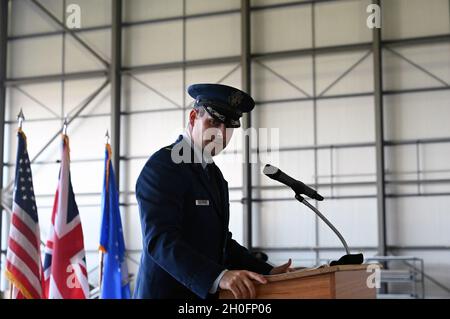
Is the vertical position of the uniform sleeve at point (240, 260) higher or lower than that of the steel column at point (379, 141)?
lower

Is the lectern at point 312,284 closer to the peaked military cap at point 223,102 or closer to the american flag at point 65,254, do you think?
the peaked military cap at point 223,102

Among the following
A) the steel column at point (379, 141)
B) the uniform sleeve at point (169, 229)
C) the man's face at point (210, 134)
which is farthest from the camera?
the steel column at point (379, 141)

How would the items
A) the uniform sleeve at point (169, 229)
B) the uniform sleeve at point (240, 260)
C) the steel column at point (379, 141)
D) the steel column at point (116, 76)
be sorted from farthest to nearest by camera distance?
the steel column at point (116, 76)
the steel column at point (379, 141)
the uniform sleeve at point (240, 260)
the uniform sleeve at point (169, 229)

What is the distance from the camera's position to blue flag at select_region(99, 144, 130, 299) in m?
5.06

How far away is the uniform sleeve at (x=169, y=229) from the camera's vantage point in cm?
123

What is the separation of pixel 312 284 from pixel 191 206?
38 cm

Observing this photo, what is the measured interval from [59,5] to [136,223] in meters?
3.24

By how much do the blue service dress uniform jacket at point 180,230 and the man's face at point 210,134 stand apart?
5 cm

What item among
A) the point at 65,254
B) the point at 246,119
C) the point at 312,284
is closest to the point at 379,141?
the point at 246,119

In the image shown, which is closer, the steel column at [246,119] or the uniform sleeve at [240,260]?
the uniform sleeve at [240,260]

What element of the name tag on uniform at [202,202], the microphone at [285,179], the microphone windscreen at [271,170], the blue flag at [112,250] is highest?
the microphone windscreen at [271,170]

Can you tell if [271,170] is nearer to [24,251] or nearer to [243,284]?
[243,284]

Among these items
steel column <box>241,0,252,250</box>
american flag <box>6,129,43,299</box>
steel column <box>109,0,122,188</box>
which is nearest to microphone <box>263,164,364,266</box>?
american flag <box>6,129,43,299</box>

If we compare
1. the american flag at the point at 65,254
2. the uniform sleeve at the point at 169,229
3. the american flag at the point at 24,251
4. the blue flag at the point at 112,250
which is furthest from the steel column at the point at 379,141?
the uniform sleeve at the point at 169,229
